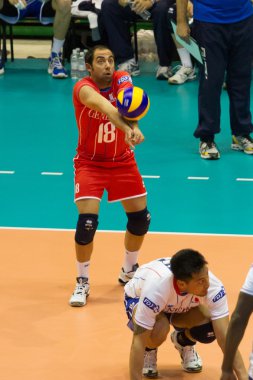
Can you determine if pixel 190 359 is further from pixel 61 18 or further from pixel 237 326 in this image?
pixel 61 18

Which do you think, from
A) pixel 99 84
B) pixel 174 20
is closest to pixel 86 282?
pixel 99 84

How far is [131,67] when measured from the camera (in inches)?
517

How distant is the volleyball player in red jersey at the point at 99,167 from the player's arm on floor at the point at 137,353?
1443mm

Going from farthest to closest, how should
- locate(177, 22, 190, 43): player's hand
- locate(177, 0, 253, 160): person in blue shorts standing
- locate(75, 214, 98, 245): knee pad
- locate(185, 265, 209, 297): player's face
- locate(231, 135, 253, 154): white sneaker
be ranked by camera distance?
locate(231, 135, 253, 154): white sneaker → locate(177, 22, 190, 43): player's hand → locate(177, 0, 253, 160): person in blue shorts standing → locate(75, 214, 98, 245): knee pad → locate(185, 265, 209, 297): player's face

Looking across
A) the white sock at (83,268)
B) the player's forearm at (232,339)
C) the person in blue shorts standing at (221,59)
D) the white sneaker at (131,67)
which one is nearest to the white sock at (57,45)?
the white sneaker at (131,67)

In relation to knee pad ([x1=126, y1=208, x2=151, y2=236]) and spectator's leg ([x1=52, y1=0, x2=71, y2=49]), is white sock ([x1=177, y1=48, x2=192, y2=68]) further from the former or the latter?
knee pad ([x1=126, y1=208, x2=151, y2=236])

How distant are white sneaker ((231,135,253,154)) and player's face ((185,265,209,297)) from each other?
518 cm

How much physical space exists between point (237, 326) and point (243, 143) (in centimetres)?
629

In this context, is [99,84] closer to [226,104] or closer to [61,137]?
[61,137]

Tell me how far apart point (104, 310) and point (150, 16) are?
7189mm

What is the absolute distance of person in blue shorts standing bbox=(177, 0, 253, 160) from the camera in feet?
30.3

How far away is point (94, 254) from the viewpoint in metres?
7.27

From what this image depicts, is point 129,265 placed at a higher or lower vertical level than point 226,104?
higher

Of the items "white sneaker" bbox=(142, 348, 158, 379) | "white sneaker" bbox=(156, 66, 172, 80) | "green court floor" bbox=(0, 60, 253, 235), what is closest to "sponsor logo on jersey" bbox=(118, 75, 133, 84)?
"green court floor" bbox=(0, 60, 253, 235)
